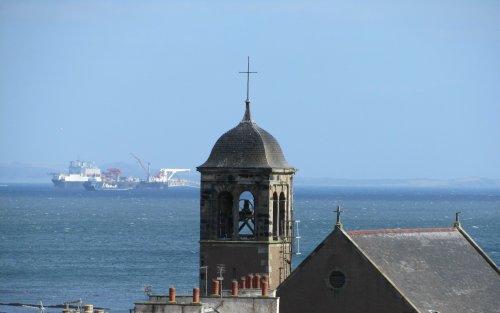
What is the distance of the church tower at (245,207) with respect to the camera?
64750 mm

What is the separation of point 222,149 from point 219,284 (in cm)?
842

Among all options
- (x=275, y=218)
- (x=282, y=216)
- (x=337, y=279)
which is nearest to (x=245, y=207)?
(x=275, y=218)

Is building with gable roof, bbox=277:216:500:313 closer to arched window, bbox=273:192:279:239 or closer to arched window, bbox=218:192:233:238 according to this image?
arched window, bbox=273:192:279:239

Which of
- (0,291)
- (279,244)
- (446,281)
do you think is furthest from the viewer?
(0,291)

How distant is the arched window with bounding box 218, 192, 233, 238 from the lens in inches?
2591

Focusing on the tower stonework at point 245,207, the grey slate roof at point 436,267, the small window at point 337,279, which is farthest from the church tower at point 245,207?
the small window at point 337,279

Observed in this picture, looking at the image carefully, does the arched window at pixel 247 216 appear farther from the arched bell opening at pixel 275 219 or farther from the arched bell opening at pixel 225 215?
the arched bell opening at pixel 275 219

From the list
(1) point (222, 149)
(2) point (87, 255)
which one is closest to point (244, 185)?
(1) point (222, 149)

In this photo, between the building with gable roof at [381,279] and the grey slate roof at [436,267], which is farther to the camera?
the grey slate roof at [436,267]

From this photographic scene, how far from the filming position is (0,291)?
145500 millimetres

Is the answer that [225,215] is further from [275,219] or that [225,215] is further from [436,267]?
[436,267]

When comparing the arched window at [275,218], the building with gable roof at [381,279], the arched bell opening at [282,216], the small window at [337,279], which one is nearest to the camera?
the building with gable roof at [381,279]

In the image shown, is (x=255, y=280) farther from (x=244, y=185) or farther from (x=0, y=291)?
(x=0, y=291)

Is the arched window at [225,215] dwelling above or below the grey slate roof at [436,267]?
above
